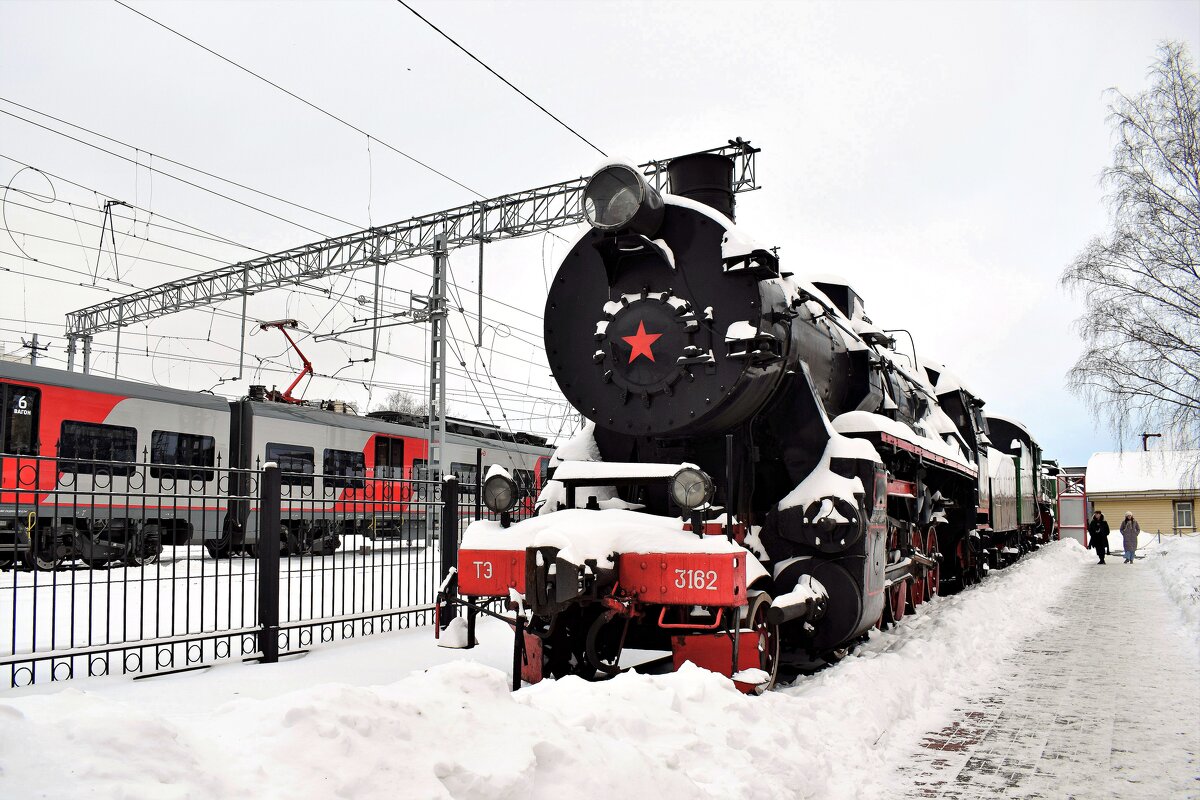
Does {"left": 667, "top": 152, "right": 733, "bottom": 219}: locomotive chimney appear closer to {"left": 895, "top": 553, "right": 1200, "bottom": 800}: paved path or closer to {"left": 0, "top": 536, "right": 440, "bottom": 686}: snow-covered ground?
{"left": 0, "top": 536, "right": 440, "bottom": 686}: snow-covered ground

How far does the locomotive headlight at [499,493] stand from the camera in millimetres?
5680

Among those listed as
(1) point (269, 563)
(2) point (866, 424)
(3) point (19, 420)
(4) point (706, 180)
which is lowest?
(1) point (269, 563)

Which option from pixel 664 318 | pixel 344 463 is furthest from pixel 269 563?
pixel 344 463

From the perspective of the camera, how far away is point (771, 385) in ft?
19.3

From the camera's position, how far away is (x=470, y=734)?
3.01 metres

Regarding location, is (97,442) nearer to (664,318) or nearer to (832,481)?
(664,318)

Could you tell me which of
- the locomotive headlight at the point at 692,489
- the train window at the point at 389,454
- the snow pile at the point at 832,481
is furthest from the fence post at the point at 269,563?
the train window at the point at 389,454

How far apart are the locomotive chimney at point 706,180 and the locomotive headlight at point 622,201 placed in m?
0.73

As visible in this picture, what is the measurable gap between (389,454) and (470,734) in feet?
54.7

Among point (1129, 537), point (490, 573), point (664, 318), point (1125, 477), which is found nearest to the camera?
point (490, 573)

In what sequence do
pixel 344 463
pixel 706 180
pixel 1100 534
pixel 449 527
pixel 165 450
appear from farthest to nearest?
→ pixel 1100 534 → pixel 344 463 → pixel 165 450 → pixel 449 527 → pixel 706 180

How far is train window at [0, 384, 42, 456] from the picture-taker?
40.7 feet

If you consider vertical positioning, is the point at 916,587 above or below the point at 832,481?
below

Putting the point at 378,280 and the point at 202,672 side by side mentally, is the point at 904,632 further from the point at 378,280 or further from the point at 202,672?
the point at 378,280
